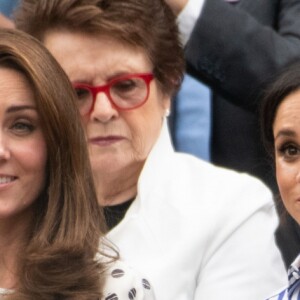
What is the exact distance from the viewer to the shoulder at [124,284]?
3953 mm

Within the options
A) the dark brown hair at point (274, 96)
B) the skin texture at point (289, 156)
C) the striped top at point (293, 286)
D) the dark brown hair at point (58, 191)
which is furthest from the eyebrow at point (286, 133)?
the dark brown hair at point (58, 191)

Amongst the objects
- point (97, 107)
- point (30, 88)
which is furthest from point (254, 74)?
point (30, 88)

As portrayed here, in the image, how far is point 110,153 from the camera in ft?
15.3

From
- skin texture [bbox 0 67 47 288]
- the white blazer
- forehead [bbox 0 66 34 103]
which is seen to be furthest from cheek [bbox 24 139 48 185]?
the white blazer

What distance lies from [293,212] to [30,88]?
85 centimetres

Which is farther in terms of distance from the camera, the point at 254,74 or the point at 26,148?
the point at 254,74

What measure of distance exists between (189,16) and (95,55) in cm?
34

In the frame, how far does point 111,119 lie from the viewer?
4.61 meters

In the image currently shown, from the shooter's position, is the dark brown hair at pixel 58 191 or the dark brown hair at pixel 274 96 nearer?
the dark brown hair at pixel 58 191

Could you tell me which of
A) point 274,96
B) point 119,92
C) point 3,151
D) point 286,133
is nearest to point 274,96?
point 274,96

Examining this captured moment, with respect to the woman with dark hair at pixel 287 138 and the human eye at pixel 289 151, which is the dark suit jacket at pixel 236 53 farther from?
the human eye at pixel 289 151

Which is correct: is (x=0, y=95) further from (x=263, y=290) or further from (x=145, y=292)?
(x=263, y=290)

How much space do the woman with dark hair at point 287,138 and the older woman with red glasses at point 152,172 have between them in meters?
0.27

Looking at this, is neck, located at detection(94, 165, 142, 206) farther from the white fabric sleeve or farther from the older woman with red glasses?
the white fabric sleeve
